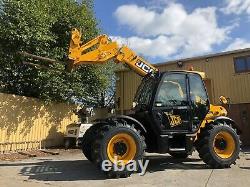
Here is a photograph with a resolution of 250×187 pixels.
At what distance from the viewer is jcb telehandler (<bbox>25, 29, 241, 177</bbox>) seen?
7.69 metres

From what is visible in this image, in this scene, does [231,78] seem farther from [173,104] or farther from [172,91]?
[173,104]

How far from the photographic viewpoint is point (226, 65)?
15742mm

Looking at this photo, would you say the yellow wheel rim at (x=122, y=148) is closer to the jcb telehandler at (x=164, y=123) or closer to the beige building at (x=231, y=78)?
the jcb telehandler at (x=164, y=123)

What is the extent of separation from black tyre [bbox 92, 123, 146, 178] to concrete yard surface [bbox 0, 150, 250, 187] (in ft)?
1.39

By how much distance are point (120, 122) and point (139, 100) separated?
1.64 meters

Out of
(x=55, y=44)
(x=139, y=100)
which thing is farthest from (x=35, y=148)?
(x=139, y=100)

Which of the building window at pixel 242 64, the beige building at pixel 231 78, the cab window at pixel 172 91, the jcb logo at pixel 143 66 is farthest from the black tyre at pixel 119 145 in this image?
the building window at pixel 242 64

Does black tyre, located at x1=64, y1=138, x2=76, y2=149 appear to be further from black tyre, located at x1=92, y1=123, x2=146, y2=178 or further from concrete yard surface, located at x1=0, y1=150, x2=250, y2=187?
black tyre, located at x1=92, y1=123, x2=146, y2=178

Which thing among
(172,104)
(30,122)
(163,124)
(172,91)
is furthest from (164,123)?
(30,122)

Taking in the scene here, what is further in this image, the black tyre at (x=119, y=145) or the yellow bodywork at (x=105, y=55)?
the yellow bodywork at (x=105, y=55)

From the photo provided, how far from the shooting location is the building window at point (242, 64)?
15.3 meters

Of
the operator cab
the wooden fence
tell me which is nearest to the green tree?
the wooden fence

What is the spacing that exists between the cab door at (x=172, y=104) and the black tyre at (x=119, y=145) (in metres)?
0.87

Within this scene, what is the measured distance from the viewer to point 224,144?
897cm
